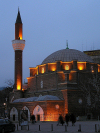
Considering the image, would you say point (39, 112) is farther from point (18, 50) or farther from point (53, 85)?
point (18, 50)

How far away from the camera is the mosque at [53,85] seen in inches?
1747

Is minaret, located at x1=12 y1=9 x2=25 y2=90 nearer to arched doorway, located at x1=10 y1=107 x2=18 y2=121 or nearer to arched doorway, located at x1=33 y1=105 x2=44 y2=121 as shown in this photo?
arched doorway, located at x1=10 y1=107 x2=18 y2=121

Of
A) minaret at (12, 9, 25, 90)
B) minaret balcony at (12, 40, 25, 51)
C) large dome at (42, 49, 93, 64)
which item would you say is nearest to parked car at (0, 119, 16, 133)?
minaret at (12, 9, 25, 90)

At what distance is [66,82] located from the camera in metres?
46.5

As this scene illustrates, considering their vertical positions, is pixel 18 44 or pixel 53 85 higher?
pixel 18 44

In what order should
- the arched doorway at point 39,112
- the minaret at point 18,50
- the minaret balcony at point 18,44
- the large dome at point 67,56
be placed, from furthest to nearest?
1. the minaret balcony at point 18,44
2. the large dome at point 67,56
3. the minaret at point 18,50
4. the arched doorway at point 39,112

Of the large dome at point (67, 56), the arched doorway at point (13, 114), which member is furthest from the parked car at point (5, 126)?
the large dome at point (67, 56)

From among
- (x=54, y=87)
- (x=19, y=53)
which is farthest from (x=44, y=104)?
(x=19, y=53)

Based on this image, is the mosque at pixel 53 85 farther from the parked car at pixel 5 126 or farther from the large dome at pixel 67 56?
the parked car at pixel 5 126

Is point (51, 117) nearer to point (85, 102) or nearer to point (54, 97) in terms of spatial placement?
point (54, 97)

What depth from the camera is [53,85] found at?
48.8 metres

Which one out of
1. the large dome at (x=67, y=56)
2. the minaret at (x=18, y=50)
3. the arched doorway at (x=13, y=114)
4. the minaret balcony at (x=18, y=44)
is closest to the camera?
the arched doorway at (x=13, y=114)

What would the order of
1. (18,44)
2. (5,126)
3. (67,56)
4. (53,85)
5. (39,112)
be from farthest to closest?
(67,56) → (18,44) → (53,85) → (39,112) → (5,126)

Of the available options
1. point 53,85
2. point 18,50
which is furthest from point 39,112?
point 18,50
